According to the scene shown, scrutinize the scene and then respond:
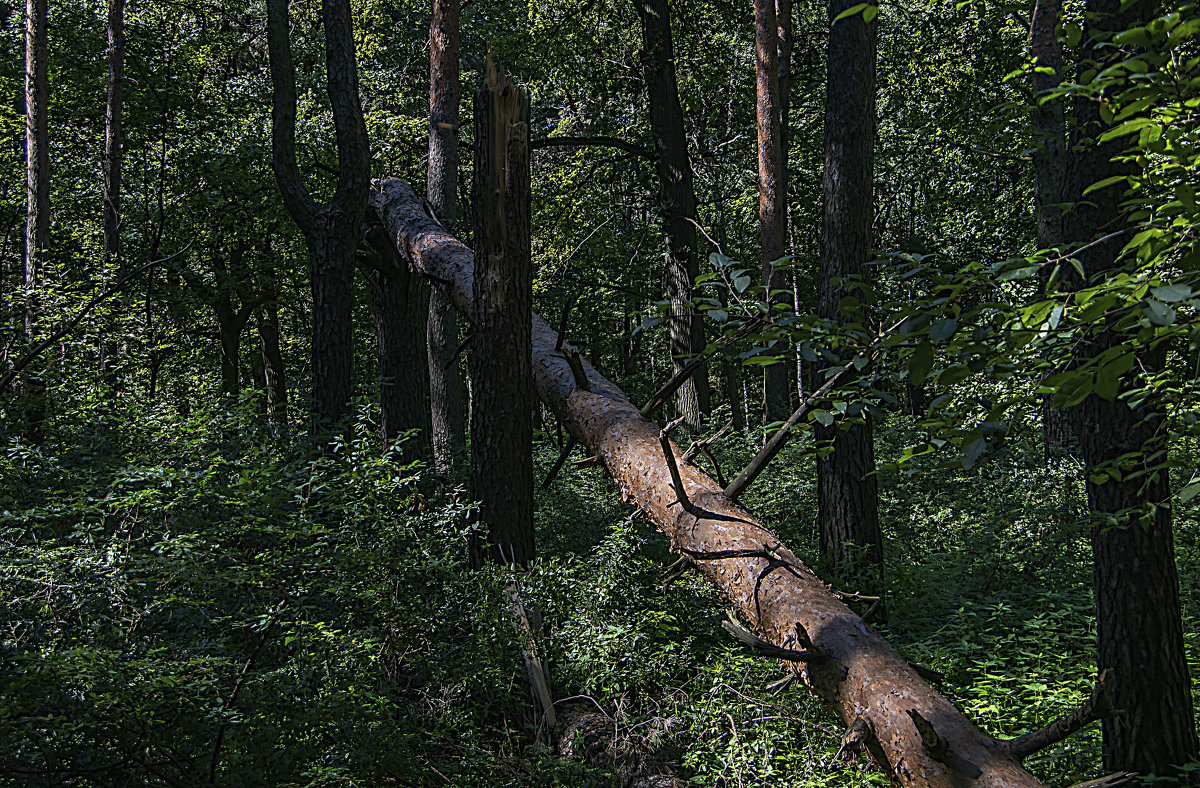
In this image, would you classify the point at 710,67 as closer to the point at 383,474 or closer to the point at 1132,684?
the point at 383,474

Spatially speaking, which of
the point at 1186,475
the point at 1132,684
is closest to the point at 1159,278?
the point at 1132,684

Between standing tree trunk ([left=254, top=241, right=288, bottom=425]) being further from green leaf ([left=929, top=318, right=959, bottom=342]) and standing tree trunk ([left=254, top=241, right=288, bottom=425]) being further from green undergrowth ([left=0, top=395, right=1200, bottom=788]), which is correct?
green leaf ([left=929, top=318, right=959, bottom=342])

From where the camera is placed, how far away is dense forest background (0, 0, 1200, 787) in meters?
2.63

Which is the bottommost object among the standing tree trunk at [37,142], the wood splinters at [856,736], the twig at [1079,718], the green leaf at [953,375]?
the wood splinters at [856,736]

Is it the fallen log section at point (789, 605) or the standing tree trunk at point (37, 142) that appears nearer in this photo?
the fallen log section at point (789, 605)

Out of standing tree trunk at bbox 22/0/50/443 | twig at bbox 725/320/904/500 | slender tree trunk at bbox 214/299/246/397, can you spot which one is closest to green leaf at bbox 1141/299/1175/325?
twig at bbox 725/320/904/500

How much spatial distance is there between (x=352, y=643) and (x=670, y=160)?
9.69 m

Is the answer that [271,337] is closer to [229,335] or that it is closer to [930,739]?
[229,335]

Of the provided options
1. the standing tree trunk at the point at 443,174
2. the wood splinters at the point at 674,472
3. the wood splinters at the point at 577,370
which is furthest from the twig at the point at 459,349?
the wood splinters at the point at 674,472

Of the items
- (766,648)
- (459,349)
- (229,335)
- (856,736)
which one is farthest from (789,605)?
(229,335)

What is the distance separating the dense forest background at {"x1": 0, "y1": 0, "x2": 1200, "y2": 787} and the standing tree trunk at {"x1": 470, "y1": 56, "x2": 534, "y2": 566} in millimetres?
211

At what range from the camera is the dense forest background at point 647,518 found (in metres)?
2.63

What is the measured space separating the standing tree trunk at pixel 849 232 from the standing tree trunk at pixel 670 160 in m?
5.44

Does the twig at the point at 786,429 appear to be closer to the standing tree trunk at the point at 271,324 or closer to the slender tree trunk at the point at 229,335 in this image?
the standing tree trunk at the point at 271,324
